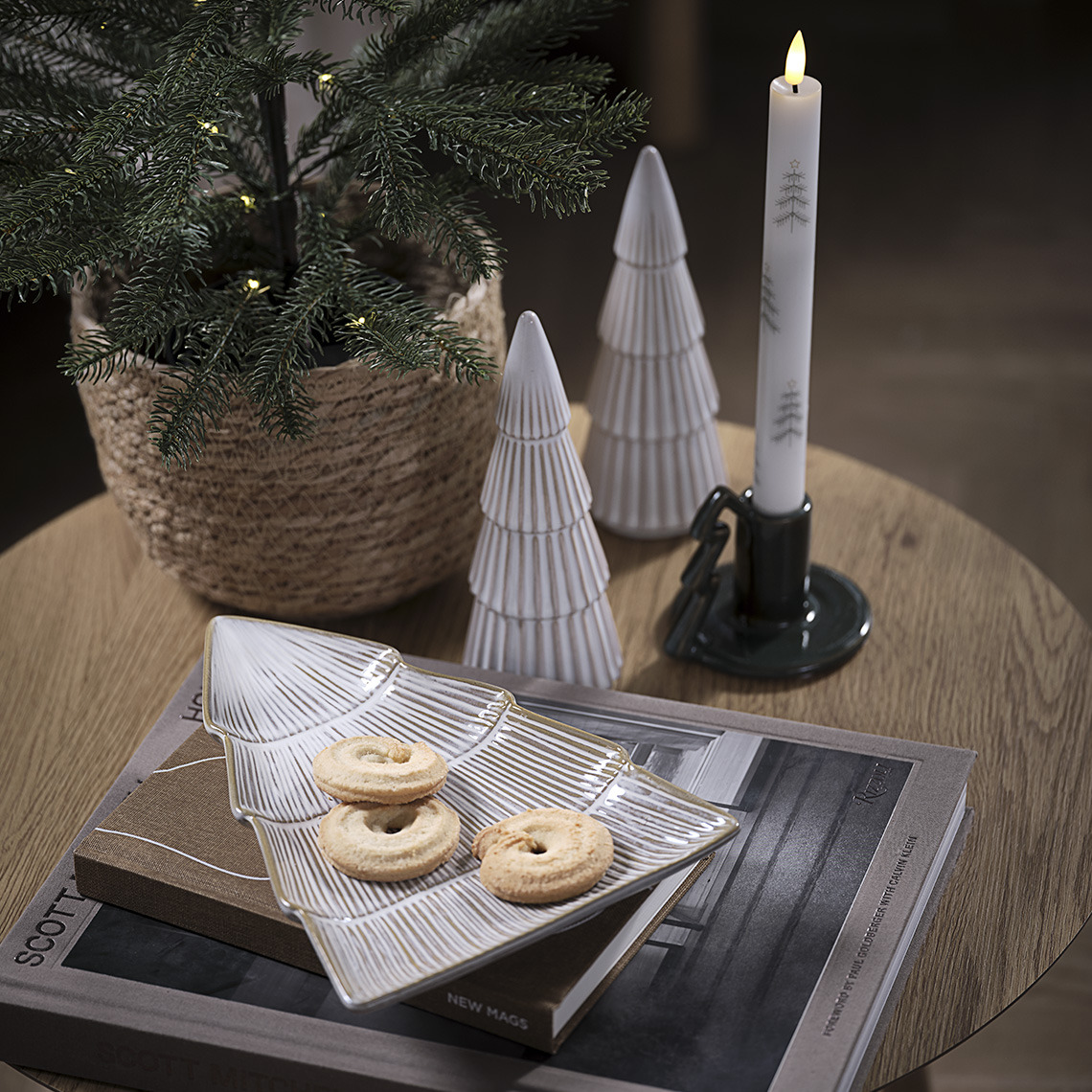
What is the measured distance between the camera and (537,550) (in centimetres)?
64

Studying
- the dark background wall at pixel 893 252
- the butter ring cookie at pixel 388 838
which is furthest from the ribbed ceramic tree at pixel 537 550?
the dark background wall at pixel 893 252

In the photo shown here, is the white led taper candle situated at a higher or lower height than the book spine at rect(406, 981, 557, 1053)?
higher

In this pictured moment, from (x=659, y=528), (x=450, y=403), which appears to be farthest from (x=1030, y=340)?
(x=450, y=403)

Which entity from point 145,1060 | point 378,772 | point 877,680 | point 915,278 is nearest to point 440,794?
point 378,772

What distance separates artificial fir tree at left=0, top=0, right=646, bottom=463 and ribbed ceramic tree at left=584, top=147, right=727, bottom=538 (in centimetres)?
9

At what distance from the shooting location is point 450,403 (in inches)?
26.5

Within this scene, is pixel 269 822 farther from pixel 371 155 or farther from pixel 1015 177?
pixel 1015 177

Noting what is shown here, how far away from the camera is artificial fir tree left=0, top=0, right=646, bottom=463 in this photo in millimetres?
559

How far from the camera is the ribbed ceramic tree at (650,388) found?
0.73 meters

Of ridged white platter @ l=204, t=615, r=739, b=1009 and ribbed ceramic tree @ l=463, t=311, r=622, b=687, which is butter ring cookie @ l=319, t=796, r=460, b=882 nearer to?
ridged white platter @ l=204, t=615, r=739, b=1009

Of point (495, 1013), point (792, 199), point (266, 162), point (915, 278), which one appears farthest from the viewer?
point (915, 278)

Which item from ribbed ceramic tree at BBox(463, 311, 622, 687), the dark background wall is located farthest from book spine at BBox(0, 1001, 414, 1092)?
the dark background wall

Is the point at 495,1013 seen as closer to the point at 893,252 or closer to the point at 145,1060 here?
the point at 145,1060

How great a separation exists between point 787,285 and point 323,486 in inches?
9.3
